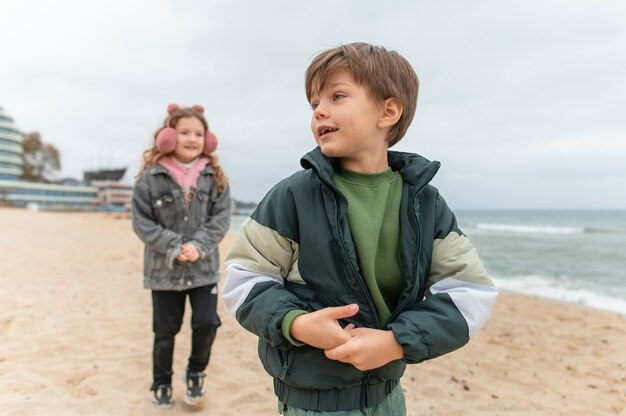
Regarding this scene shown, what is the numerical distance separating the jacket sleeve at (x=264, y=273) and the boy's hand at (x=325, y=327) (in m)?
0.08

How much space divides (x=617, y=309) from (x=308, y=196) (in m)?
10.3

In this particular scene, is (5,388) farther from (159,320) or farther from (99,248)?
(99,248)

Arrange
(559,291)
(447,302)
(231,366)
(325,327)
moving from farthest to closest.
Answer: (559,291) < (231,366) < (447,302) < (325,327)

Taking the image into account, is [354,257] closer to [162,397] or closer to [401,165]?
[401,165]

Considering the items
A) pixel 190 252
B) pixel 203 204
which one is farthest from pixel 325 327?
pixel 203 204

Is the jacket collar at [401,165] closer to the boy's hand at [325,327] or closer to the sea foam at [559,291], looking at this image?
the boy's hand at [325,327]

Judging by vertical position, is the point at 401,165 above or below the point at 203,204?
above

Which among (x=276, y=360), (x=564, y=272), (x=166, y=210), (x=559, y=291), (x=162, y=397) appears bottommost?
(x=564, y=272)

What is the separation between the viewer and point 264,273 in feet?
4.88

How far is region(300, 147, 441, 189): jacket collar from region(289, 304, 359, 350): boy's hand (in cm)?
40

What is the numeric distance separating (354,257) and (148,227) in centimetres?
217

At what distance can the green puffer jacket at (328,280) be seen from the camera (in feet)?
4.63

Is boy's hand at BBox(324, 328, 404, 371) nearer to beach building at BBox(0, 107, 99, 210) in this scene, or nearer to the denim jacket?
the denim jacket

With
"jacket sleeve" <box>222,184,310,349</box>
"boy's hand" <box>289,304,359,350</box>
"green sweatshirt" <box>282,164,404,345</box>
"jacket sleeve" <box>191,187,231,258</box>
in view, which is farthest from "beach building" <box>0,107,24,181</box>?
"boy's hand" <box>289,304,359,350</box>
